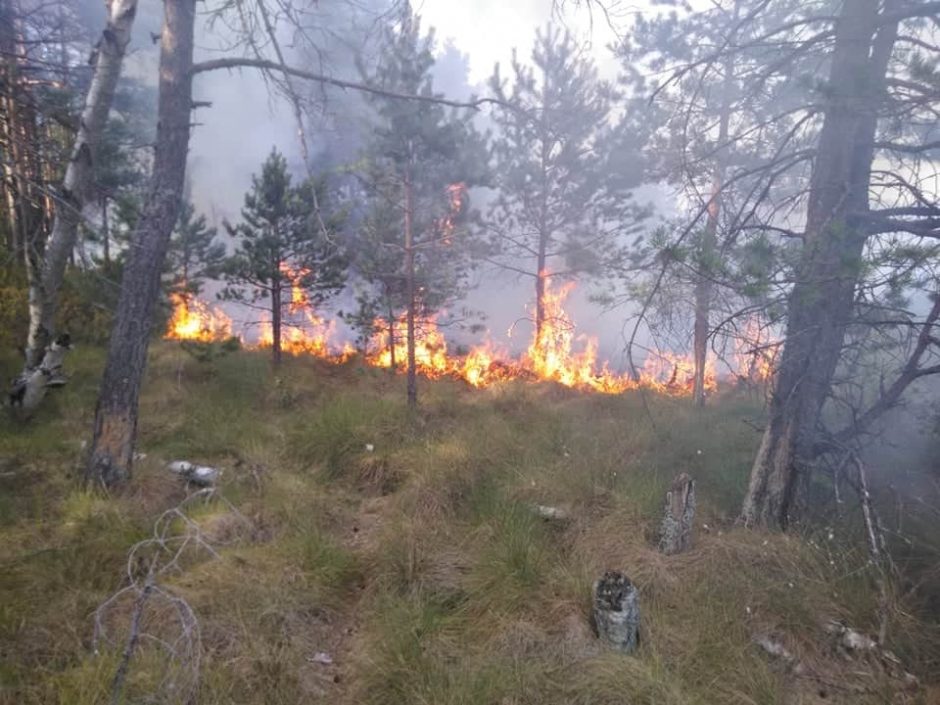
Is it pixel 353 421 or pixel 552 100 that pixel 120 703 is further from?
pixel 552 100

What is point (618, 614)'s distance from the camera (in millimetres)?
3549

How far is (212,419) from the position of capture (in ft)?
27.3

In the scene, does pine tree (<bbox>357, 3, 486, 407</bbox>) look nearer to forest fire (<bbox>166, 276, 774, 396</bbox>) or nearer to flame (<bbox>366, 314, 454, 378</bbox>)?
flame (<bbox>366, 314, 454, 378</bbox>)

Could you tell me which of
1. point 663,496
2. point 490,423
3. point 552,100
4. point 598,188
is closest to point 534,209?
point 598,188

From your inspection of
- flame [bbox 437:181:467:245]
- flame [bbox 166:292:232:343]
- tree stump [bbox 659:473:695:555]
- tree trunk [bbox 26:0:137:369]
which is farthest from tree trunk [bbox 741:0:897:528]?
flame [bbox 166:292:232:343]

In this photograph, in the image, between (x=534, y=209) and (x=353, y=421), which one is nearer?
(x=353, y=421)

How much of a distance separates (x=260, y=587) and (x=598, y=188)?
1526 cm

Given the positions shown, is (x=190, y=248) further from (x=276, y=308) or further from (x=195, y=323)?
(x=276, y=308)

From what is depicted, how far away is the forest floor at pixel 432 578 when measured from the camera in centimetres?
321

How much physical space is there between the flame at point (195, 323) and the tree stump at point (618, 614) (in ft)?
42.7

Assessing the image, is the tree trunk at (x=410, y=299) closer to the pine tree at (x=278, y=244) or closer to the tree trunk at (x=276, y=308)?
the pine tree at (x=278, y=244)

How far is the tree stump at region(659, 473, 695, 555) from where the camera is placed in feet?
15.5

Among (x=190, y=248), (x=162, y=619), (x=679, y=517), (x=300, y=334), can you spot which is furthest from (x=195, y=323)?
(x=679, y=517)

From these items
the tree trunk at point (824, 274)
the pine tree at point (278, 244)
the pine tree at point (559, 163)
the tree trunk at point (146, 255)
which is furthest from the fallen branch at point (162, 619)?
the pine tree at point (559, 163)
